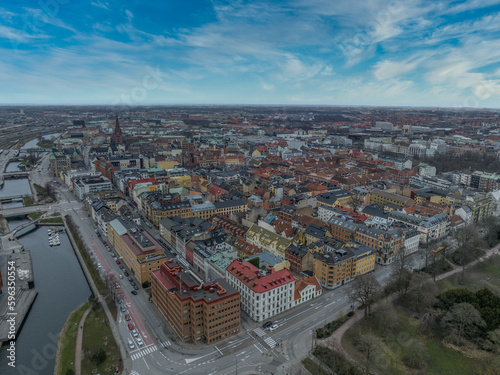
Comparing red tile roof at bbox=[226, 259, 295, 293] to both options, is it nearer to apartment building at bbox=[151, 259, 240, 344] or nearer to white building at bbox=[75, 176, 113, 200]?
apartment building at bbox=[151, 259, 240, 344]

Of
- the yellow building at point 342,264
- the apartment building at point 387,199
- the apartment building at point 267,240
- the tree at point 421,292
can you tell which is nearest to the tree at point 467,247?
the tree at point 421,292

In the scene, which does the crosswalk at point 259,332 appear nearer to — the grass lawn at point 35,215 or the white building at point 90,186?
the white building at point 90,186

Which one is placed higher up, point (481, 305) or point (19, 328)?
point (481, 305)

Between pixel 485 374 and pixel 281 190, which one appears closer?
pixel 485 374

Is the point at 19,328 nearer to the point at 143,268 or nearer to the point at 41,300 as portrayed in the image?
the point at 41,300

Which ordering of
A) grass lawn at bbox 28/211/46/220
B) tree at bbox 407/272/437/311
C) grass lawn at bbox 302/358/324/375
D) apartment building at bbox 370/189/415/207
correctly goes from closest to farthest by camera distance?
grass lawn at bbox 302/358/324/375
tree at bbox 407/272/437/311
apartment building at bbox 370/189/415/207
grass lawn at bbox 28/211/46/220

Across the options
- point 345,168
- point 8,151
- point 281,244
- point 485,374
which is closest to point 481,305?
point 485,374

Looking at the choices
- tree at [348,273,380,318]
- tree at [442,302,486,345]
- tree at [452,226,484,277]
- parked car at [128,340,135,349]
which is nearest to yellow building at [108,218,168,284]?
parked car at [128,340,135,349]
